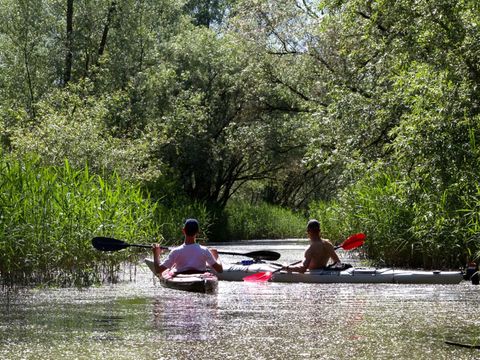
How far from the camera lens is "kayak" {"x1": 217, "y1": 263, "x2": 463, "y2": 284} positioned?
14.6 meters

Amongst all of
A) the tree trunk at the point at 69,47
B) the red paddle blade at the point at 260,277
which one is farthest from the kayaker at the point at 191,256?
the tree trunk at the point at 69,47

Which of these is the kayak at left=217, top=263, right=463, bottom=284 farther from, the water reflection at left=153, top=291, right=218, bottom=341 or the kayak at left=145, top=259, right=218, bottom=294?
the water reflection at left=153, top=291, right=218, bottom=341

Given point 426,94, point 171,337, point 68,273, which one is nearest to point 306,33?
point 426,94

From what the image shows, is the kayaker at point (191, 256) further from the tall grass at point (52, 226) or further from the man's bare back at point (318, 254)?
the man's bare back at point (318, 254)

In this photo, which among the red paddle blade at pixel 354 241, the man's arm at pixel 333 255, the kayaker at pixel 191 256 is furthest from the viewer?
the red paddle blade at pixel 354 241

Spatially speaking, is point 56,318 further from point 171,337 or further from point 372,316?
point 372,316

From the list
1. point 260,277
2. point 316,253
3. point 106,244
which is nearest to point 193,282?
point 106,244

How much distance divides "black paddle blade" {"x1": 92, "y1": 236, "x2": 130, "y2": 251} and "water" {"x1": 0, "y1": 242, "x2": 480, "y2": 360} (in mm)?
593

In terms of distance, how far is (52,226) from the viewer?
1392cm

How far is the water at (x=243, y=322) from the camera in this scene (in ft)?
25.9

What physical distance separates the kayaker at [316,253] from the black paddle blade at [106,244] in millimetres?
3120

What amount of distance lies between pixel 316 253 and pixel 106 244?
3644 mm

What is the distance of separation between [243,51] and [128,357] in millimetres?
28143

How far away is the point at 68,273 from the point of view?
568 inches
